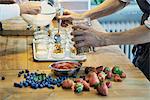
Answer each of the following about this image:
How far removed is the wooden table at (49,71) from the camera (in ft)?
5.17

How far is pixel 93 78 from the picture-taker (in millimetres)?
1684

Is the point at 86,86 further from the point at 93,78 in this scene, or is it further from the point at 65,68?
the point at 65,68

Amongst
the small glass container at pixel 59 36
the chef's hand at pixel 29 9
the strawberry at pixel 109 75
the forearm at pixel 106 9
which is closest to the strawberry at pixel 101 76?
the strawberry at pixel 109 75

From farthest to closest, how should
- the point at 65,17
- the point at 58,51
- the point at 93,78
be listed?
the point at 65,17 < the point at 58,51 < the point at 93,78

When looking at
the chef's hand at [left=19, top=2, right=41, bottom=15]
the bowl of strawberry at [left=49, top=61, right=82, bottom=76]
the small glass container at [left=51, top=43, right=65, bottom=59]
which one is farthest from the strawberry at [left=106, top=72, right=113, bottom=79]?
the chef's hand at [left=19, top=2, right=41, bottom=15]

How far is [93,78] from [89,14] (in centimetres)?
90

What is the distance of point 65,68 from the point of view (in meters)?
1.82

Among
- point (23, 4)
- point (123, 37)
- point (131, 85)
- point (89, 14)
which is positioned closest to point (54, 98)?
point (131, 85)

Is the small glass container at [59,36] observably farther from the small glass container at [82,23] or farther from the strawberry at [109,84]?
the strawberry at [109,84]

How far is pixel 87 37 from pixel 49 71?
24cm

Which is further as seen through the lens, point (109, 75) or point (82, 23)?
point (82, 23)

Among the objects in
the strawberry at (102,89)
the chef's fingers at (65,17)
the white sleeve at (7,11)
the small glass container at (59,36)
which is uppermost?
the white sleeve at (7,11)

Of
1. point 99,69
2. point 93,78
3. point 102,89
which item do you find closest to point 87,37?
point 99,69

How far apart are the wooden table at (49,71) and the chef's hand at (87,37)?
0.12m
